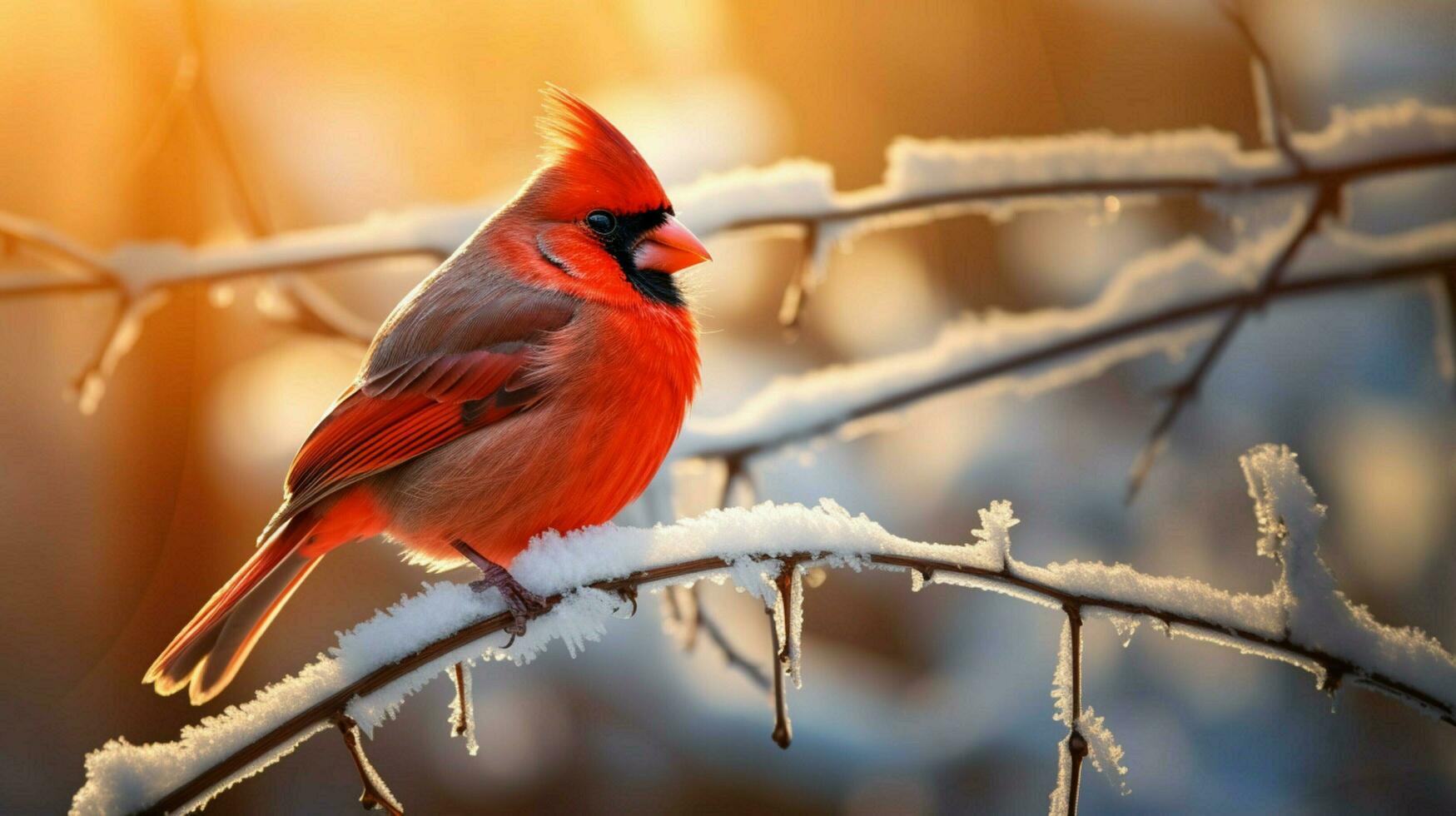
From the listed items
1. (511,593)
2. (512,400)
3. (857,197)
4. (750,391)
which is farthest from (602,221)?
(750,391)

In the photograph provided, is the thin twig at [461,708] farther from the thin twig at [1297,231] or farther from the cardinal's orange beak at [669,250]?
the thin twig at [1297,231]

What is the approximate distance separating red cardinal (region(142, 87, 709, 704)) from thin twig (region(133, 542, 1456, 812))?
9.2 inches

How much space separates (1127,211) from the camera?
98.8 inches

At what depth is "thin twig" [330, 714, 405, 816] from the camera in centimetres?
79

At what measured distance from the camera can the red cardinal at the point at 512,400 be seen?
43.7 inches

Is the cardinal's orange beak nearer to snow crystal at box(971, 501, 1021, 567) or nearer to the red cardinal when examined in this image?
the red cardinal

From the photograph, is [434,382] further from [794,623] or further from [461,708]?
[794,623]

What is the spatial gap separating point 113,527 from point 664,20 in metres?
1.53

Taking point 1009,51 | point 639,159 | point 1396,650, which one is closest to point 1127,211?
point 1009,51

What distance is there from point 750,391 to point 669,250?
0.88 m

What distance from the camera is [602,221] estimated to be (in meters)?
1.25

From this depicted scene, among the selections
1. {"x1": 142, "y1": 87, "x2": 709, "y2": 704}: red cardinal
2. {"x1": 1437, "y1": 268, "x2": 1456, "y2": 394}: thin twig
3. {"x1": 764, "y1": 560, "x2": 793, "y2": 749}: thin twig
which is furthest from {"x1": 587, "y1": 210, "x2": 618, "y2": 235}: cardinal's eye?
{"x1": 1437, "y1": 268, "x2": 1456, "y2": 394}: thin twig

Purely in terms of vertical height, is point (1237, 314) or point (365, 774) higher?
point (1237, 314)

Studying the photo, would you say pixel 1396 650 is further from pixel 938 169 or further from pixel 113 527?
pixel 113 527
